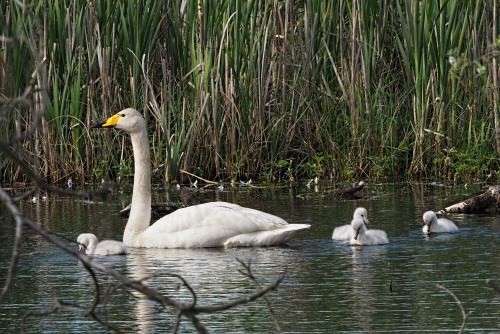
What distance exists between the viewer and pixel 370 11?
13852mm

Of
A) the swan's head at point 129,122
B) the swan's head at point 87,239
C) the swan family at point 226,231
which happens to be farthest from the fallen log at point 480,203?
the swan's head at point 87,239

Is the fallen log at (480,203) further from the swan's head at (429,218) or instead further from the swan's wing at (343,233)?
the swan's wing at (343,233)

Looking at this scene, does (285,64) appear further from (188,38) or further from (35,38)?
(35,38)

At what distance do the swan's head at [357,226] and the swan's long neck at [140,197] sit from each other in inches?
75.4

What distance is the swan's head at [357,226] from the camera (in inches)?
344

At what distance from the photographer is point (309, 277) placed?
23.9ft

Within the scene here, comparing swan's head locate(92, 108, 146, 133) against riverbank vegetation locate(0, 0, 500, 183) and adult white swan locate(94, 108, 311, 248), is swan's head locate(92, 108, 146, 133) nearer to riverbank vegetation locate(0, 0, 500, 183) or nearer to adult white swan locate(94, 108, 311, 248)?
adult white swan locate(94, 108, 311, 248)

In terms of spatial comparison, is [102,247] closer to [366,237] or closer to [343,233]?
[343,233]

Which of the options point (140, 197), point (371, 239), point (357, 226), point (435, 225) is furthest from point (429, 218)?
point (140, 197)

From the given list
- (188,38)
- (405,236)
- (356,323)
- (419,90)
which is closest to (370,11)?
(419,90)

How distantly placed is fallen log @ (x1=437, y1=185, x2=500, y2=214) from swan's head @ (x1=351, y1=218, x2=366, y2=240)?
2.23 metres

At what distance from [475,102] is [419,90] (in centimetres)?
73

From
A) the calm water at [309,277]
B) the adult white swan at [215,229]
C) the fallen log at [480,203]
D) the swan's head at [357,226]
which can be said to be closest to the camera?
the calm water at [309,277]

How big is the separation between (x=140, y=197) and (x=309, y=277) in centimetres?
287
